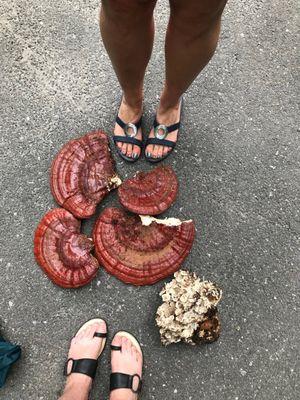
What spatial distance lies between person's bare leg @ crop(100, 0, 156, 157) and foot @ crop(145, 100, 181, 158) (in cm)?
26

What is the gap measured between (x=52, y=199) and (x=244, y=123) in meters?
1.36

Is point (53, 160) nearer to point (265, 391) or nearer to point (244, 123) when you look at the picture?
point (244, 123)

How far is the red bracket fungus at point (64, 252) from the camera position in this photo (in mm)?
2342

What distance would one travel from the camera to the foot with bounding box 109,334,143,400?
232 cm

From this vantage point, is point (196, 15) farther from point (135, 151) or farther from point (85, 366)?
point (85, 366)

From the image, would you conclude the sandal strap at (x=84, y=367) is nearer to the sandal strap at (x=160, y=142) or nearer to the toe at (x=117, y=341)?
the toe at (x=117, y=341)

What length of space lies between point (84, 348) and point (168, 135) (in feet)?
4.48

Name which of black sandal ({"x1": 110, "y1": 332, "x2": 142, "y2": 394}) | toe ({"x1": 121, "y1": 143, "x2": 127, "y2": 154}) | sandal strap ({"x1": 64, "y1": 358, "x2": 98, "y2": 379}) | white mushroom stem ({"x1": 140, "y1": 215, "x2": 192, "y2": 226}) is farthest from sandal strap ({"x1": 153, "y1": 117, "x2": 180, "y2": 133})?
sandal strap ({"x1": 64, "y1": 358, "x2": 98, "y2": 379})

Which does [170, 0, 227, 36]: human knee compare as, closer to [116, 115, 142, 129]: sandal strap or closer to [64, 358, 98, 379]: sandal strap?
[116, 115, 142, 129]: sandal strap

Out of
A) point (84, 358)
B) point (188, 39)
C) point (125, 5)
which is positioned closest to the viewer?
point (125, 5)

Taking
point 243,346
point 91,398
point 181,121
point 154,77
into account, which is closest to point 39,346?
point 91,398

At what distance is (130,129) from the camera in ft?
8.50

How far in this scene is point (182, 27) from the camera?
1688 millimetres

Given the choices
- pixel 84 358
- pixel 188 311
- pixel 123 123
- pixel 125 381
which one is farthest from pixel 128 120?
pixel 125 381
